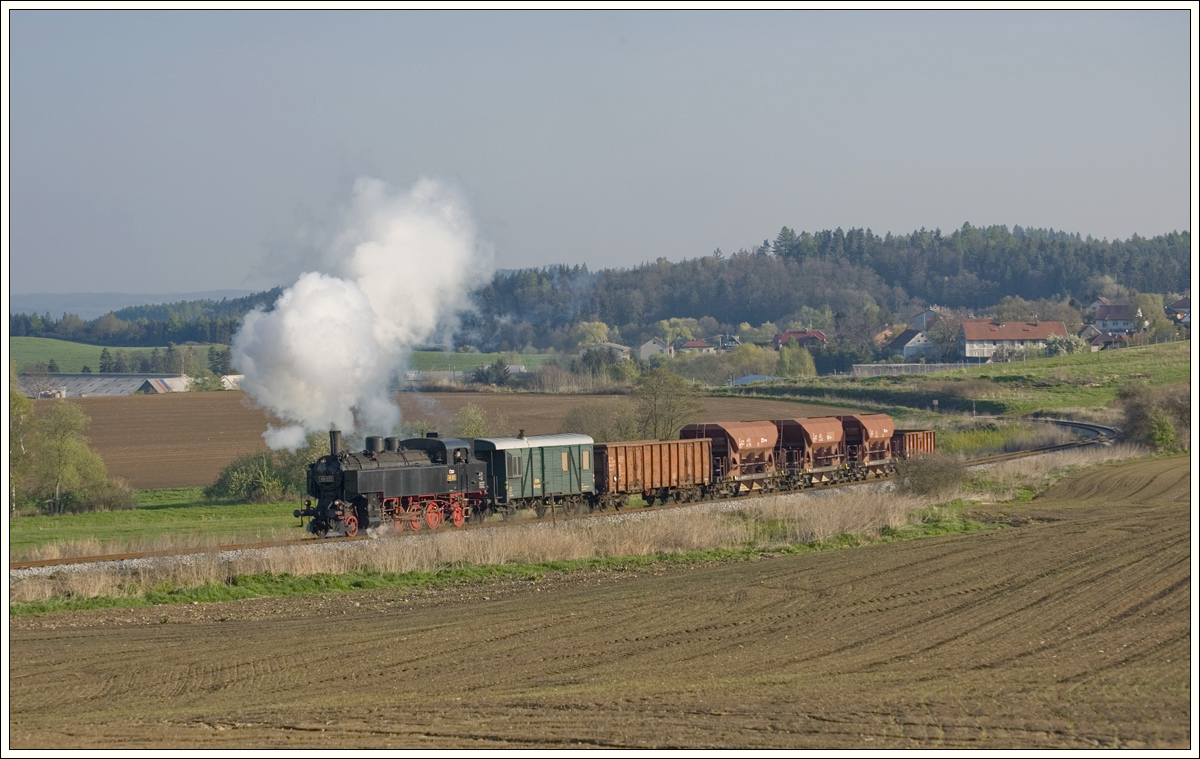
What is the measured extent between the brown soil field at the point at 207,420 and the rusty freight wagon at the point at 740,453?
749 inches

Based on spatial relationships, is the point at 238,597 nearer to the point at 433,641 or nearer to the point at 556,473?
the point at 433,641

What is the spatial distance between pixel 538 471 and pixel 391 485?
6847 millimetres

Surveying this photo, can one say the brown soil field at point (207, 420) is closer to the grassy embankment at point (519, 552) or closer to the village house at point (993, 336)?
the grassy embankment at point (519, 552)

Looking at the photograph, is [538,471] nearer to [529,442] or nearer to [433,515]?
[529,442]

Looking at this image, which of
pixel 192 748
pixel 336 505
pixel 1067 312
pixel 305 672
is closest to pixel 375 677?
pixel 305 672

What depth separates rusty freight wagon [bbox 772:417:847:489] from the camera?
161 feet

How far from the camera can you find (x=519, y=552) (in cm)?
3095

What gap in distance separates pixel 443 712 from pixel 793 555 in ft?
59.4

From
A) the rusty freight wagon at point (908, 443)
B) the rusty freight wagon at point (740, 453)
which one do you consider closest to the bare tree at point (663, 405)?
the rusty freight wagon at point (908, 443)

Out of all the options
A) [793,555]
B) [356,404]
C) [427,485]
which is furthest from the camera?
[356,404]

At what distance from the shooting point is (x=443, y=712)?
49.6 feet

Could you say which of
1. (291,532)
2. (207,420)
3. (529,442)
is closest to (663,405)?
(529,442)

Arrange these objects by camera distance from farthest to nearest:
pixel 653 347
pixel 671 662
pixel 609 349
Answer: pixel 653 347 < pixel 609 349 < pixel 671 662

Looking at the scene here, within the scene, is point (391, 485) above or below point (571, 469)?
above
